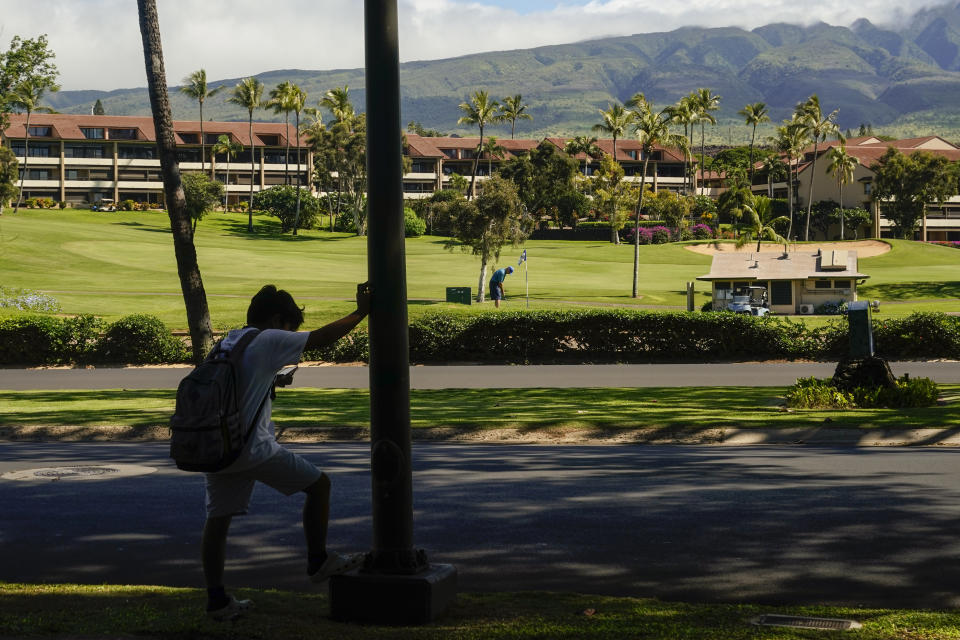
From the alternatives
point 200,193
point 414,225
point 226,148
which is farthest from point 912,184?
point 226,148

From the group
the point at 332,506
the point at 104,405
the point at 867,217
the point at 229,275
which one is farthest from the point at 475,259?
the point at 332,506

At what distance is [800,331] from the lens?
28.5 metres

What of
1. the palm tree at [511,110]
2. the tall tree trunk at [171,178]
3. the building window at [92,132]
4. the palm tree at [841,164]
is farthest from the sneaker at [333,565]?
the building window at [92,132]

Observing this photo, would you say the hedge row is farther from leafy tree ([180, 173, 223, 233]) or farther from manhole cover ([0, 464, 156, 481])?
leafy tree ([180, 173, 223, 233])

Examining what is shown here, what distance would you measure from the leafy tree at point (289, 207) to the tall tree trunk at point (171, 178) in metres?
82.6

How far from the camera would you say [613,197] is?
93250 millimetres

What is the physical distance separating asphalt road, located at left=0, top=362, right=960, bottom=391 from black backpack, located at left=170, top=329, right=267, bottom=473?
1656 centimetres

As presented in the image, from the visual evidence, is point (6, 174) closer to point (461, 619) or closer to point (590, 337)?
point (590, 337)

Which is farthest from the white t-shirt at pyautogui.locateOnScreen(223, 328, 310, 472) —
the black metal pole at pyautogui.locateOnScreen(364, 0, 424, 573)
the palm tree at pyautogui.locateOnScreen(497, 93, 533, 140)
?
the palm tree at pyautogui.locateOnScreen(497, 93, 533, 140)

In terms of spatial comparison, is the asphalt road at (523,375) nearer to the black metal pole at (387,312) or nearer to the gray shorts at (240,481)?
the gray shorts at (240,481)

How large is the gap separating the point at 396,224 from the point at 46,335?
25.6 meters

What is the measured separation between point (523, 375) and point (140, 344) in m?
10.8

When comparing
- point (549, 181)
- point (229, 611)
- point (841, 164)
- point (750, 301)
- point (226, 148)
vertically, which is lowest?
point (750, 301)

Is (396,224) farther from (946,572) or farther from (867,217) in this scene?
(867,217)
